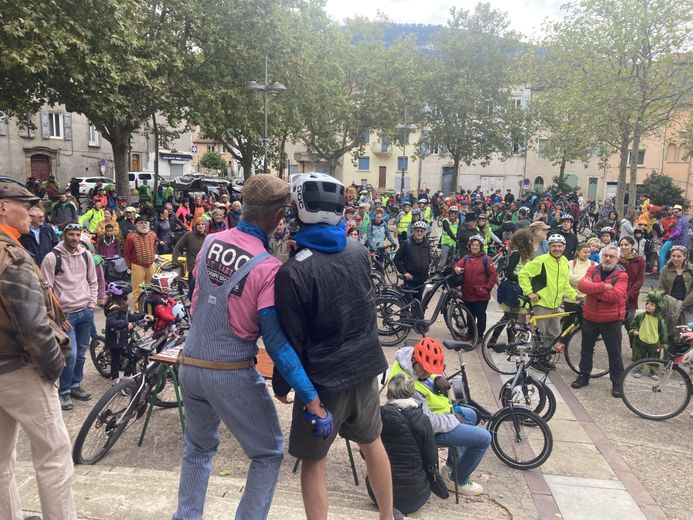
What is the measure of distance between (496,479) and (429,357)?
4.59 feet

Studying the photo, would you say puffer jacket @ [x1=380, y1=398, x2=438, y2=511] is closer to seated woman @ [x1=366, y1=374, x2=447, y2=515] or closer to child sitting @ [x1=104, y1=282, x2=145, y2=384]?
seated woman @ [x1=366, y1=374, x2=447, y2=515]

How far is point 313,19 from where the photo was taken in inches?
1183

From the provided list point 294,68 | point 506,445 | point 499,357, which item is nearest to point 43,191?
point 294,68

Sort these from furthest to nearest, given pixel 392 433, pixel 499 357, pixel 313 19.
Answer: pixel 313 19, pixel 499 357, pixel 392 433

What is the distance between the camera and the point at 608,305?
642 centimetres

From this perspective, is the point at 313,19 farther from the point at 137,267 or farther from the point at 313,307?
the point at 313,307

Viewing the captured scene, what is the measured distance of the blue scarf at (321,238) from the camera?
2.56 meters

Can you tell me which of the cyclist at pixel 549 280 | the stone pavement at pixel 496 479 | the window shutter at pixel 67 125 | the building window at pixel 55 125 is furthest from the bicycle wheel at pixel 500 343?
the window shutter at pixel 67 125

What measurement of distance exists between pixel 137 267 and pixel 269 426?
23.0ft

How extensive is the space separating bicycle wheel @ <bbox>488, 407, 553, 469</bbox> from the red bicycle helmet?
110 cm

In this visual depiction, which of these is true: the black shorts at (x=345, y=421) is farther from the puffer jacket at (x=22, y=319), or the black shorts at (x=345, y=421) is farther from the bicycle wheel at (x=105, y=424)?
the bicycle wheel at (x=105, y=424)

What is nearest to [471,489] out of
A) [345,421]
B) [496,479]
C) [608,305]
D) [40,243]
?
[496,479]

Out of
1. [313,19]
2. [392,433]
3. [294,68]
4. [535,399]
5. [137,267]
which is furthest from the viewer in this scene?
[313,19]

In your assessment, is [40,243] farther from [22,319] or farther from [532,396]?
[532,396]
